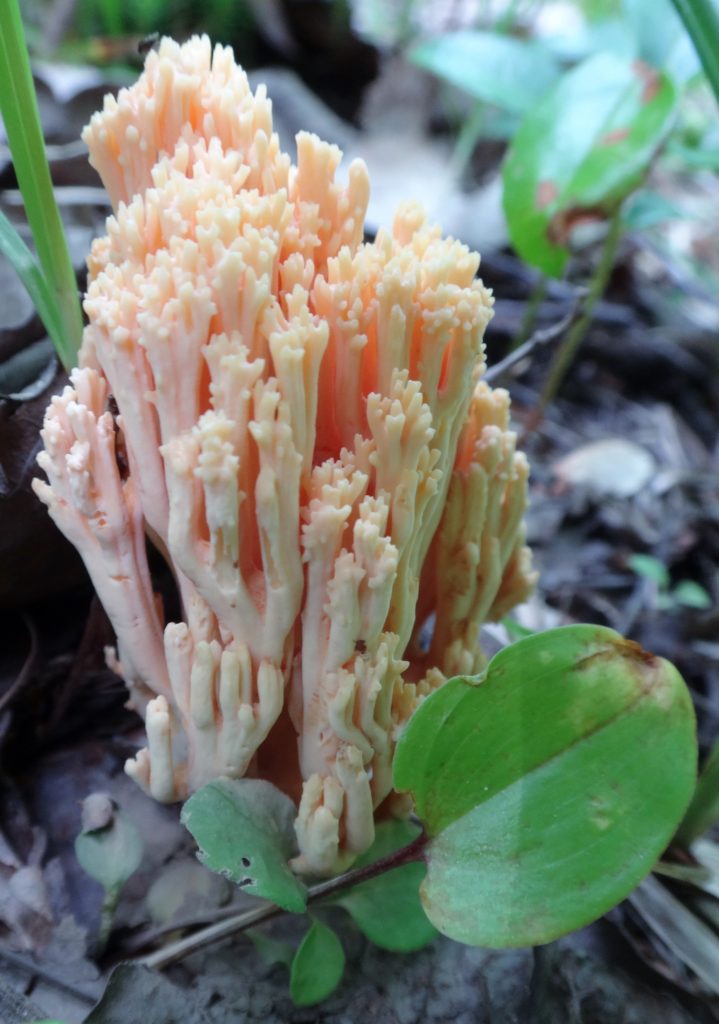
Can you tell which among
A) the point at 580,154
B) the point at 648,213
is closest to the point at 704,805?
the point at 580,154

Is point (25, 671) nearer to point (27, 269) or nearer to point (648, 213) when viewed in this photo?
point (27, 269)

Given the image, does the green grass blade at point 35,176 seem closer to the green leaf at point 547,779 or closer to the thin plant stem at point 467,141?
the green leaf at point 547,779

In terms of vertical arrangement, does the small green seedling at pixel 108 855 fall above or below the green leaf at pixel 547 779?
below

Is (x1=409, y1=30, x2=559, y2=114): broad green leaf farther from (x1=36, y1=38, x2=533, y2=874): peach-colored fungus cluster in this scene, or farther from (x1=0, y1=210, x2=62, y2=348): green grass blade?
(x1=0, y1=210, x2=62, y2=348): green grass blade

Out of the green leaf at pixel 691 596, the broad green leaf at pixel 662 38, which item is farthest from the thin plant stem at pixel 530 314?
the green leaf at pixel 691 596

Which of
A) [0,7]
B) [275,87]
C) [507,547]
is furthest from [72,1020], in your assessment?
[275,87]

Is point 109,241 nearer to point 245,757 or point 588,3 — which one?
point 245,757

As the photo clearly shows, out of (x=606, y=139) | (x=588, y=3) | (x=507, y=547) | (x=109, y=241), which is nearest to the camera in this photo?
(x=109, y=241)

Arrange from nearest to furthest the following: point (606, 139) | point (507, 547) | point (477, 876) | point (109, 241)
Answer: point (477, 876)
point (109, 241)
point (507, 547)
point (606, 139)
